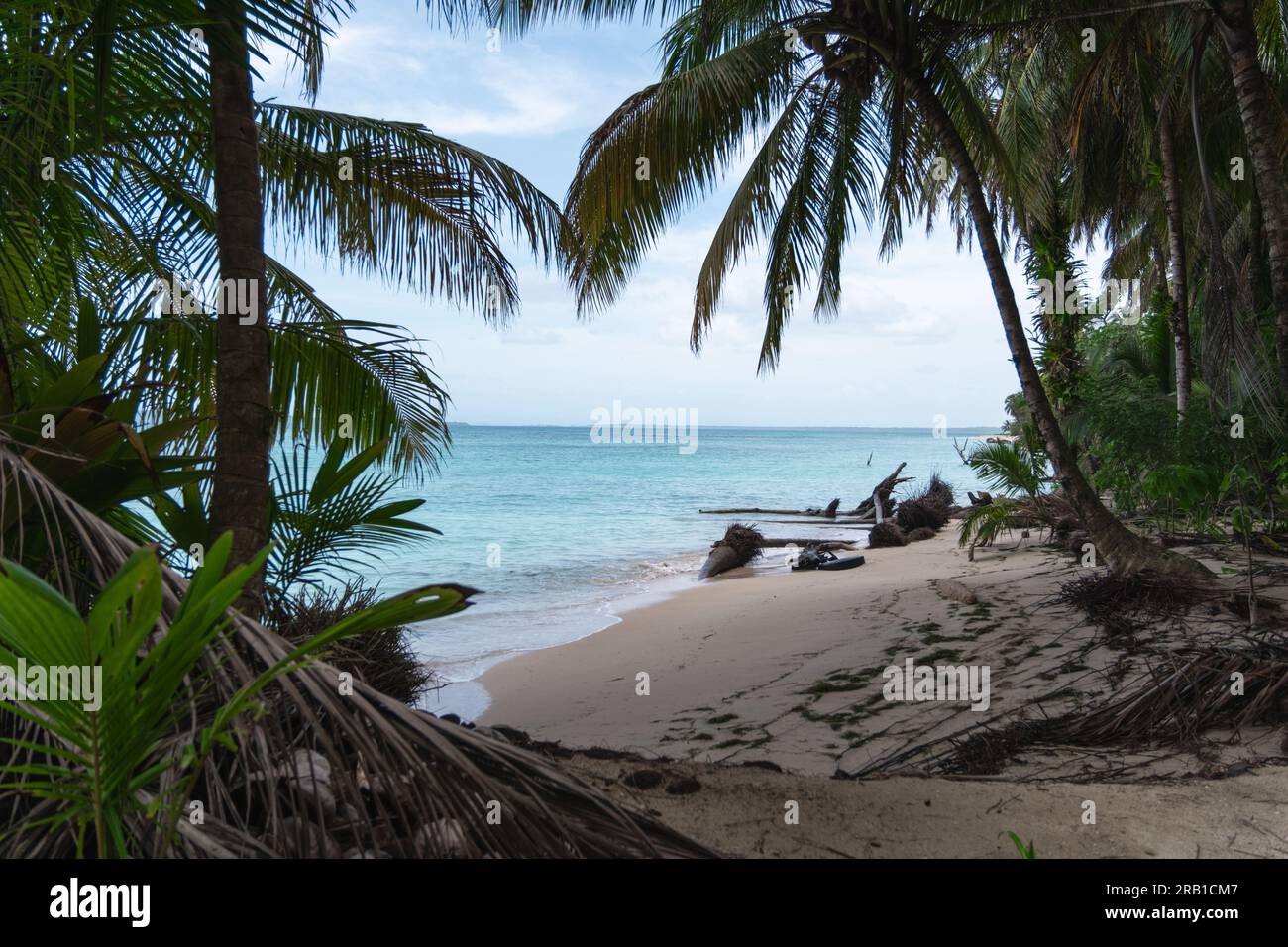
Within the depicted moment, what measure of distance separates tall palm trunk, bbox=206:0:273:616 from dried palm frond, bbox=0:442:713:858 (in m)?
1.18

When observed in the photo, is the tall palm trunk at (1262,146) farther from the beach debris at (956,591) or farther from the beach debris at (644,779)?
the beach debris at (644,779)

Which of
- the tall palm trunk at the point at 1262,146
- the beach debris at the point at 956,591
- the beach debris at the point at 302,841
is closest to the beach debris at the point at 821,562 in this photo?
the beach debris at the point at 956,591

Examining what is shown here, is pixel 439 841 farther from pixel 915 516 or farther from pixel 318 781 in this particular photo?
pixel 915 516

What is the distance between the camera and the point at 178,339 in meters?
4.38

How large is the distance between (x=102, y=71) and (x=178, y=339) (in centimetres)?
271

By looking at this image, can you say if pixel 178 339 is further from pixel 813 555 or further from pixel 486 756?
pixel 813 555

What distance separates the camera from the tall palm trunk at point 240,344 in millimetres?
2945

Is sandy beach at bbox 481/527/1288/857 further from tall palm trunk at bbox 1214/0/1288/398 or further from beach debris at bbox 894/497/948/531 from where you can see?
beach debris at bbox 894/497/948/531

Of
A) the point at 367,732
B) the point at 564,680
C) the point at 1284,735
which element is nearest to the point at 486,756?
the point at 367,732
